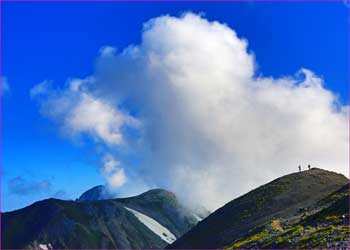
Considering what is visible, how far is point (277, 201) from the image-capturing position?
158m

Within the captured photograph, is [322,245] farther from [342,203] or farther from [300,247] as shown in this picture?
[342,203]

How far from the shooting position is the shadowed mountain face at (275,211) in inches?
3814

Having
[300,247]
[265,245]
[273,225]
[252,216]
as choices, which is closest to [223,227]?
[252,216]

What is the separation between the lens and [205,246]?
465ft

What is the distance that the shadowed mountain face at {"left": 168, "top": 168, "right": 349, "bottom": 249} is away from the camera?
96.9 meters

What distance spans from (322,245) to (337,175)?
136 m

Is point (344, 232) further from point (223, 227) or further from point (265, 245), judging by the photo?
point (223, 227)

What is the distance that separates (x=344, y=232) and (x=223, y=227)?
295 ft

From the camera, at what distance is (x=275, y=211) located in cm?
14625

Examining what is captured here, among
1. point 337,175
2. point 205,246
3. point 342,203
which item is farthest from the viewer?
point 337,175

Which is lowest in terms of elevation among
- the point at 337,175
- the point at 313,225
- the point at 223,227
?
the point at 313,225

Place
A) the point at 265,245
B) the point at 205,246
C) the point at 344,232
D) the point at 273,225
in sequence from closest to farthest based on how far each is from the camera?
1. the point at 344,232
2. the point at 265,245
3. the point at 273,225
4. the point at 205,246

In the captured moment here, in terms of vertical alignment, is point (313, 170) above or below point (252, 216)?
above

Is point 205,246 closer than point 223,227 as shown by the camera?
Yes
